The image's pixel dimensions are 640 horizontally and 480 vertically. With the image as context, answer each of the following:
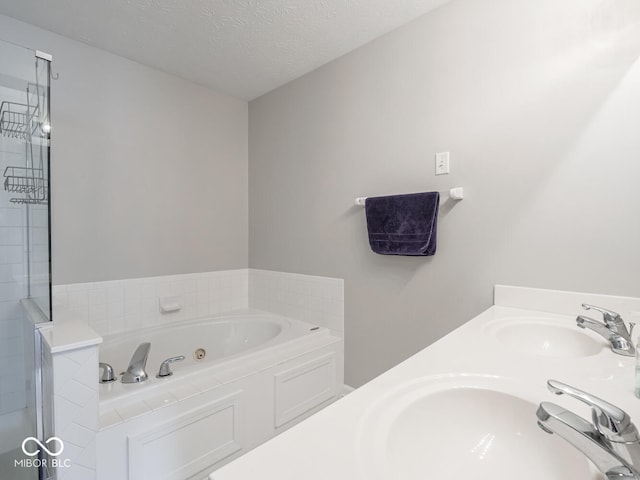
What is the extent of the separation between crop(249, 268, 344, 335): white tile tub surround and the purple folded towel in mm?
504

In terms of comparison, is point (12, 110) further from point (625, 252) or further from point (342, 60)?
point (625, 252)

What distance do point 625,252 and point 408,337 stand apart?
3.42 ft

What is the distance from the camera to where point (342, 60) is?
7.02 feet

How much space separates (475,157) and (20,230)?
2.50 meters

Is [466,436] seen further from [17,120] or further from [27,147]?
[17,120]

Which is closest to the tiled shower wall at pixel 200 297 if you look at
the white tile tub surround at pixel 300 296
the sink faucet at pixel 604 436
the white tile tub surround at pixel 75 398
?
the white tile tub surround at pixel 300 296

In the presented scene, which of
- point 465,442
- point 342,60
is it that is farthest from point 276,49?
point 465,442

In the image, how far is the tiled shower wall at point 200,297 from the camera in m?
2.05

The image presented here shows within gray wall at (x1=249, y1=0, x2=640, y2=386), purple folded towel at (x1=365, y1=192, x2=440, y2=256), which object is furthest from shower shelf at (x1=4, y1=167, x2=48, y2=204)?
purple folded towel at (x1=365, y1=192, x2=440, y2=256)

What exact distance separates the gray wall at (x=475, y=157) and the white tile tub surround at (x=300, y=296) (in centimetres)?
8

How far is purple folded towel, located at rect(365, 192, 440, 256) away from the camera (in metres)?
1.66

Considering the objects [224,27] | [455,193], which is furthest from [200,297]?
[455,193]

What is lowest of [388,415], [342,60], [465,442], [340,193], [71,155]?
[465,442]

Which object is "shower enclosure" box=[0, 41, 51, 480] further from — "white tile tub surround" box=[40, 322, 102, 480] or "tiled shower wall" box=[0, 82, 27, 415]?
"white tile tub surround" box=[40, 322, 102, 480]
